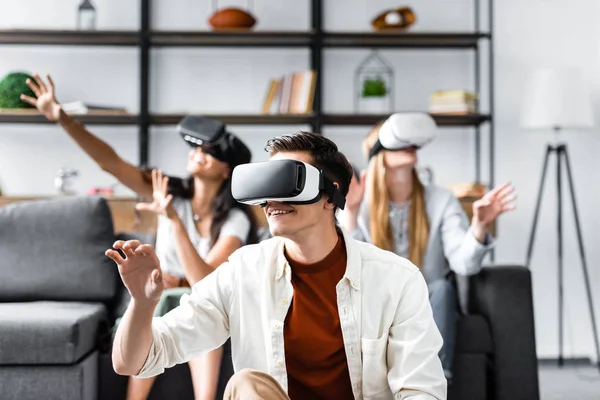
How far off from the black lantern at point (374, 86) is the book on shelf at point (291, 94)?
31cm

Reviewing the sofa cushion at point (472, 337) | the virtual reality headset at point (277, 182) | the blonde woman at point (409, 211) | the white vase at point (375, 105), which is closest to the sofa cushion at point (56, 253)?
the blonde woman at point (409, 211)

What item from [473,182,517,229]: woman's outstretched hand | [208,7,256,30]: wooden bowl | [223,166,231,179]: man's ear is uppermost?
[208,7,256,30]: wooden bowl

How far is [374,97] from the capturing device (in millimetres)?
4484

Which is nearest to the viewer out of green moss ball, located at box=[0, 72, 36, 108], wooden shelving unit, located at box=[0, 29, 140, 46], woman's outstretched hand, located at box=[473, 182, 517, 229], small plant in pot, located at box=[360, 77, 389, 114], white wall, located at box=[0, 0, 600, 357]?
woman's outstretched hand, located at box=[473, 182, 517, 229]

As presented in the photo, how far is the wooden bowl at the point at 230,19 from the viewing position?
4.39 metres

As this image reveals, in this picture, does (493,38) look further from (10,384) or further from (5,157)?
(10,384)

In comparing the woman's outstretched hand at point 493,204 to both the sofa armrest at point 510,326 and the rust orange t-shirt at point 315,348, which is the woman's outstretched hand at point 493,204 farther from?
the rust orange t-shirt at point 315,348

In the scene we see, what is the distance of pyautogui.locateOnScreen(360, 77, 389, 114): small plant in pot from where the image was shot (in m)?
4.47

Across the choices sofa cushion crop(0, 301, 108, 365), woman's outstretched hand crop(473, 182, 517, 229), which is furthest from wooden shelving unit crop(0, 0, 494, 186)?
sofa cushion crop(0, 301, 108, 365)

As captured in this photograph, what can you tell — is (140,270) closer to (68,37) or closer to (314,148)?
(314,148)

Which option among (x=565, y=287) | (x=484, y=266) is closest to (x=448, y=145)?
(x=565, y=287)

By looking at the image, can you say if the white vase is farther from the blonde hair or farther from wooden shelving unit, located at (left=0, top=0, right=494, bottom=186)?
the blonde hair

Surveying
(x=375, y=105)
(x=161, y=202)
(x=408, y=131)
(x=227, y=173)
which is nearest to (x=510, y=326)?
(x=408, y=131)

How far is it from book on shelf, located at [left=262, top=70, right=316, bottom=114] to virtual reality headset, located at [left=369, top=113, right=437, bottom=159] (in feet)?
4.93
